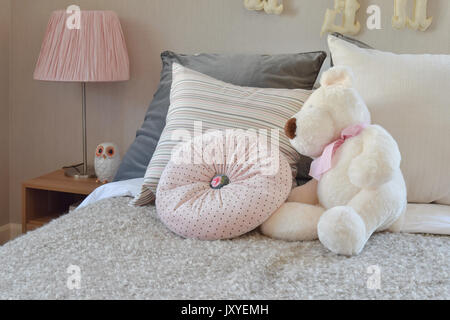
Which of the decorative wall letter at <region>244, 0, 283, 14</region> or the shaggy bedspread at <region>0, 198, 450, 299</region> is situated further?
the decorative wall letter at <region>244, 0, 283, 14</region>

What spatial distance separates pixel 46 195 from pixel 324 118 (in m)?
1.28

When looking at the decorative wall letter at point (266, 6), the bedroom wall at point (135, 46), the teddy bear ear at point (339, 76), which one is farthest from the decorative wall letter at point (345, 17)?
the teddy bear ear at point (339, 76)

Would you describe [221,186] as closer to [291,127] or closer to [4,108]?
[291,127]

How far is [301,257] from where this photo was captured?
1.06 meters

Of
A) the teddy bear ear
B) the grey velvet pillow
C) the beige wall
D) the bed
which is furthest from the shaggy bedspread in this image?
the beige wall

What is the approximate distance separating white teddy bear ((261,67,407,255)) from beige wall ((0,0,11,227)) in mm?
1554

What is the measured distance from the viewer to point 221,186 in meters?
1.23

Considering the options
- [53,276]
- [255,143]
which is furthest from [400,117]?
[53,276]

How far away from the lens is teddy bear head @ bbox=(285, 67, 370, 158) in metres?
1.20

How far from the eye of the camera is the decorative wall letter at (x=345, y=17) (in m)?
1.84

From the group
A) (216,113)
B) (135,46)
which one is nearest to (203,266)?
(216,113)

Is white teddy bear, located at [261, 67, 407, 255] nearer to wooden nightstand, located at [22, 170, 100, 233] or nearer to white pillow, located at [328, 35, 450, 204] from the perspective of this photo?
white pillow, located at [328, 35, 450, 204]
